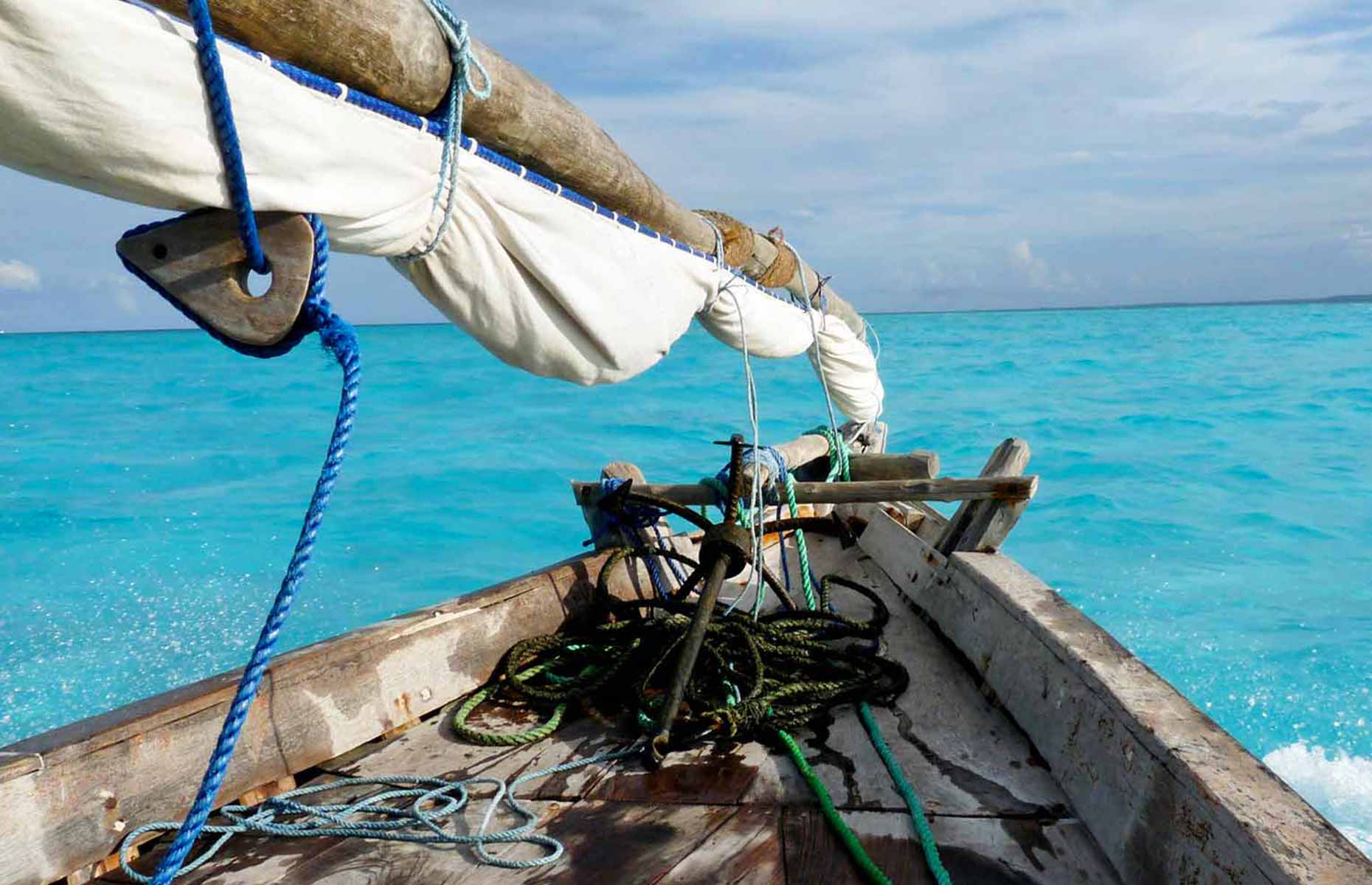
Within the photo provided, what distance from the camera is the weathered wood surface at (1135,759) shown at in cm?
140

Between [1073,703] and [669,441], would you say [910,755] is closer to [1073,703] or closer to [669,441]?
[1073,703]

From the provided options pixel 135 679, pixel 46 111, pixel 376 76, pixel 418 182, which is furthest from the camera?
pixel 135 679

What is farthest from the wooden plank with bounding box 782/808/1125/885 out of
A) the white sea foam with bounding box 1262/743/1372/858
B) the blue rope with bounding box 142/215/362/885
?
the white sea foam with bounding box 1262/743/1372/858

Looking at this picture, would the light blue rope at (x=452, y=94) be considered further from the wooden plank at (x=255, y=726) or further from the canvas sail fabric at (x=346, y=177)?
the wooden plank at (x=255, y=726)

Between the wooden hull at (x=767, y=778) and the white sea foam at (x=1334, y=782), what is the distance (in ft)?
12.0

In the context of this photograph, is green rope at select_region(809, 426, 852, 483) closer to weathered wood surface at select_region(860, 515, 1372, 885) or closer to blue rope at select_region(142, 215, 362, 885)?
weathered wood surface at select_region(860, 515, 1372, 885)

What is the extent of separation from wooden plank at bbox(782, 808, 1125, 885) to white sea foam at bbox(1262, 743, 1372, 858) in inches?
154

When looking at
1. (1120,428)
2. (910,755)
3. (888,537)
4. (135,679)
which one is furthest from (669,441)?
(910,755)

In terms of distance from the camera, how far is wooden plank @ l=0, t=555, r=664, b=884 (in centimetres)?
174

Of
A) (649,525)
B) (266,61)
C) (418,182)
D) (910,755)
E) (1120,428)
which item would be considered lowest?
(1120,428)

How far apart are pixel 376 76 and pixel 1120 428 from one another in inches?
1027

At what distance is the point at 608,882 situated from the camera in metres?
1.76

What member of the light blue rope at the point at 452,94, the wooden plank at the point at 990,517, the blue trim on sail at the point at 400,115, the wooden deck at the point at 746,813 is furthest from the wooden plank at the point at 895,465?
the light blue rope at the point at 452,94

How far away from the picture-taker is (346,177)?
1.50 meters
